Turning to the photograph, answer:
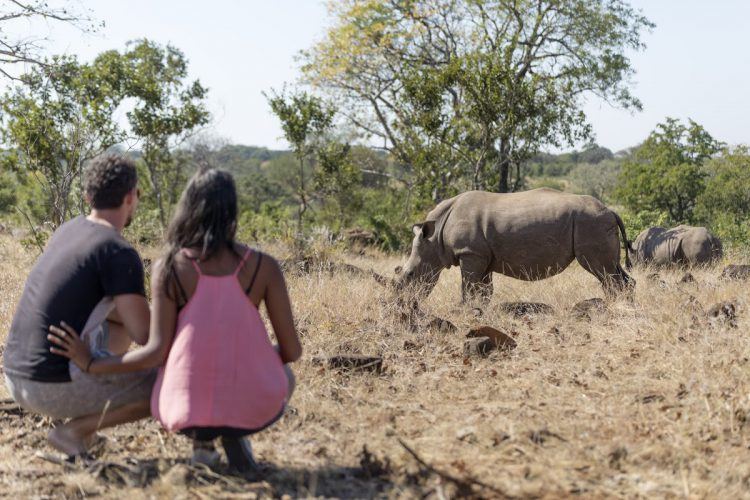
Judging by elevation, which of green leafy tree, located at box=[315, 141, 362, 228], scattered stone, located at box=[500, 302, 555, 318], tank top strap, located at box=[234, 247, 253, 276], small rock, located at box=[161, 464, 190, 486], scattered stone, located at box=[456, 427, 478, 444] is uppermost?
green leafy tree, located at box=[315, 141, 362, 228]

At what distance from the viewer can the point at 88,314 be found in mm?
3787

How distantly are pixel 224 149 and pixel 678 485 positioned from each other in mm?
47880

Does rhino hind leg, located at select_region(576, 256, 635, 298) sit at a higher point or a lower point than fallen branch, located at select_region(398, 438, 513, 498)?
higher

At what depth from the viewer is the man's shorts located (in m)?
3.77

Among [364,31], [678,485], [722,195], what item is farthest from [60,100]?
[722,195]

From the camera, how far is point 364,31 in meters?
21.5

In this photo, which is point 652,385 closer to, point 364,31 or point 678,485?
point 678,485

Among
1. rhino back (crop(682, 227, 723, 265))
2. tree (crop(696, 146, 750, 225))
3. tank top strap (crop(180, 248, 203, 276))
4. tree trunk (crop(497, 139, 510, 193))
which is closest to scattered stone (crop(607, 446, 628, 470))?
tank top strap (crop(180, 248, 203, 276))

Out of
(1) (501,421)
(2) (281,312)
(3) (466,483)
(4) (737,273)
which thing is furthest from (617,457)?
(4) (737,273)

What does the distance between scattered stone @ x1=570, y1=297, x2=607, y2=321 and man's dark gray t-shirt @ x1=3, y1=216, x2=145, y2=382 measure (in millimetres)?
4413

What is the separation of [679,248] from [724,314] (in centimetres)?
614

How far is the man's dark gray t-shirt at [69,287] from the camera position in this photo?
3.67 metres

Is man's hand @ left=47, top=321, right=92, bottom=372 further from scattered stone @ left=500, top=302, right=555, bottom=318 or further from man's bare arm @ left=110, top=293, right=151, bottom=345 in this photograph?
scattered stone @ left=500, top=302, right=555, bottom=318

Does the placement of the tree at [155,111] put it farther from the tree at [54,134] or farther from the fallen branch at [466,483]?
the fallen branch at [466,483]
